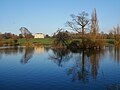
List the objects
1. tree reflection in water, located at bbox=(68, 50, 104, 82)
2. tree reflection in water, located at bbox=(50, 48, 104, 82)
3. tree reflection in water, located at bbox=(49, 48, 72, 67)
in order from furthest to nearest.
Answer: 1. tree reflection in water, located at bbox=(49, 48, 72, 67)
2. tree reflection in water, located at bbox=(50, 48, 104, 82)
3. tree reflection in water, located at bbox=(68, 50, 104, 82)

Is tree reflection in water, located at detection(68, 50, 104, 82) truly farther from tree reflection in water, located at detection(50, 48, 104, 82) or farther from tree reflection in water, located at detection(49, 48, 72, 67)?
tree reflection in water, located at detection(49, 48, 72, 67)

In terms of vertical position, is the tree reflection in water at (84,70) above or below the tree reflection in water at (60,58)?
below

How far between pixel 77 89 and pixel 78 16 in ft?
146

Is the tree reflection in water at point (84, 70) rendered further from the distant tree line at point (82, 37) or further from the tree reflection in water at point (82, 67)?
the distant tree line at point (82, 37)

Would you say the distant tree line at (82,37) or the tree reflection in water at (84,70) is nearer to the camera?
the tree reflection in water at (84,70)

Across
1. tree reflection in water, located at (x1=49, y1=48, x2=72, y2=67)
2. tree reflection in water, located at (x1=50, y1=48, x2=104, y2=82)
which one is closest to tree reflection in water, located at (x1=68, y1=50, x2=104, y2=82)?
tree reflection in water, located at (x1=50, y1=48, x2=104, y2=82)

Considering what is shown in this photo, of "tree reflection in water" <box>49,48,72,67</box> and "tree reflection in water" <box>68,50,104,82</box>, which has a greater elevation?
"tree reflection in water" <box>49,48,72,67</box>

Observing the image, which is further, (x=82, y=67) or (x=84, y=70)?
(x=82, y=67)

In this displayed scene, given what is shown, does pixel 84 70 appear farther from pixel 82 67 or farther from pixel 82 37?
pixel 82 37

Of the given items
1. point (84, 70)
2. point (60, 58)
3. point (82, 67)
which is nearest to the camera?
point (84, 70)

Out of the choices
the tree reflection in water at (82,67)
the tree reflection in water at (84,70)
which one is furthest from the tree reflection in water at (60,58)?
the tree reflection in water at (84,70)

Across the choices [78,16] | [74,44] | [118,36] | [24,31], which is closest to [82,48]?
[74,44]

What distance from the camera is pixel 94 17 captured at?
6825cm

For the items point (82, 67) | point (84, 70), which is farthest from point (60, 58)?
point (84, 70)
